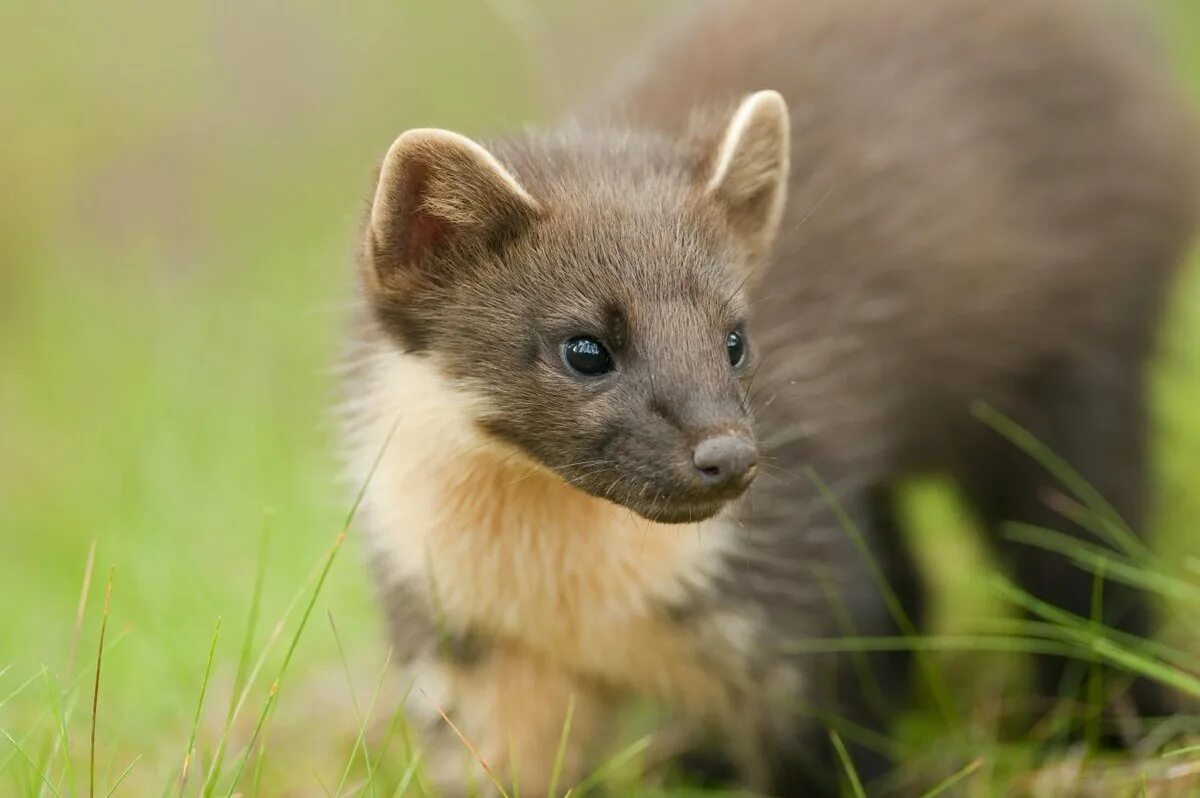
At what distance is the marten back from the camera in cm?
525

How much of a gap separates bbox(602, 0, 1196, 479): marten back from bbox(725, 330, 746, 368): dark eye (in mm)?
961

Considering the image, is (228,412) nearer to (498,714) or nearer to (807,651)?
(498,714)

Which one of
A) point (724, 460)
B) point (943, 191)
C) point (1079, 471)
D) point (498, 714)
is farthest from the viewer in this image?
point (1079, 471)

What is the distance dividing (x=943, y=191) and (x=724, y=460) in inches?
86.2

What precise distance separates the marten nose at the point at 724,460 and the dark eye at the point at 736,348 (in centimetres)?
45

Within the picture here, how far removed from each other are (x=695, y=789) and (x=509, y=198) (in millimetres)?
2181

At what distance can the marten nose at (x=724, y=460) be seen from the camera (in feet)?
11.7

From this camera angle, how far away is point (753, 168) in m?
4.41

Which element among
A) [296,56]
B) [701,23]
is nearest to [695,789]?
[701,23]

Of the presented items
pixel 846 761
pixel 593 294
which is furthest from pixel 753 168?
pixel 846 761

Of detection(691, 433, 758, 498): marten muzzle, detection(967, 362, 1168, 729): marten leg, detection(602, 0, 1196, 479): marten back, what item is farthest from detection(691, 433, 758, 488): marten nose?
detection(967, 362, 1168, 729): marten leg

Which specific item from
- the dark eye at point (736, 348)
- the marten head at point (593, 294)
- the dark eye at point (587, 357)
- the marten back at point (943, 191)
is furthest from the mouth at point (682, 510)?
the marten back at point (943, 191)

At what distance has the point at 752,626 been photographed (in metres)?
4.65

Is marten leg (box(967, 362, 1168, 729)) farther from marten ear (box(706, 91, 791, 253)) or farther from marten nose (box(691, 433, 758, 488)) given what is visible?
marten nose (box(691, 433, 758, 488))
